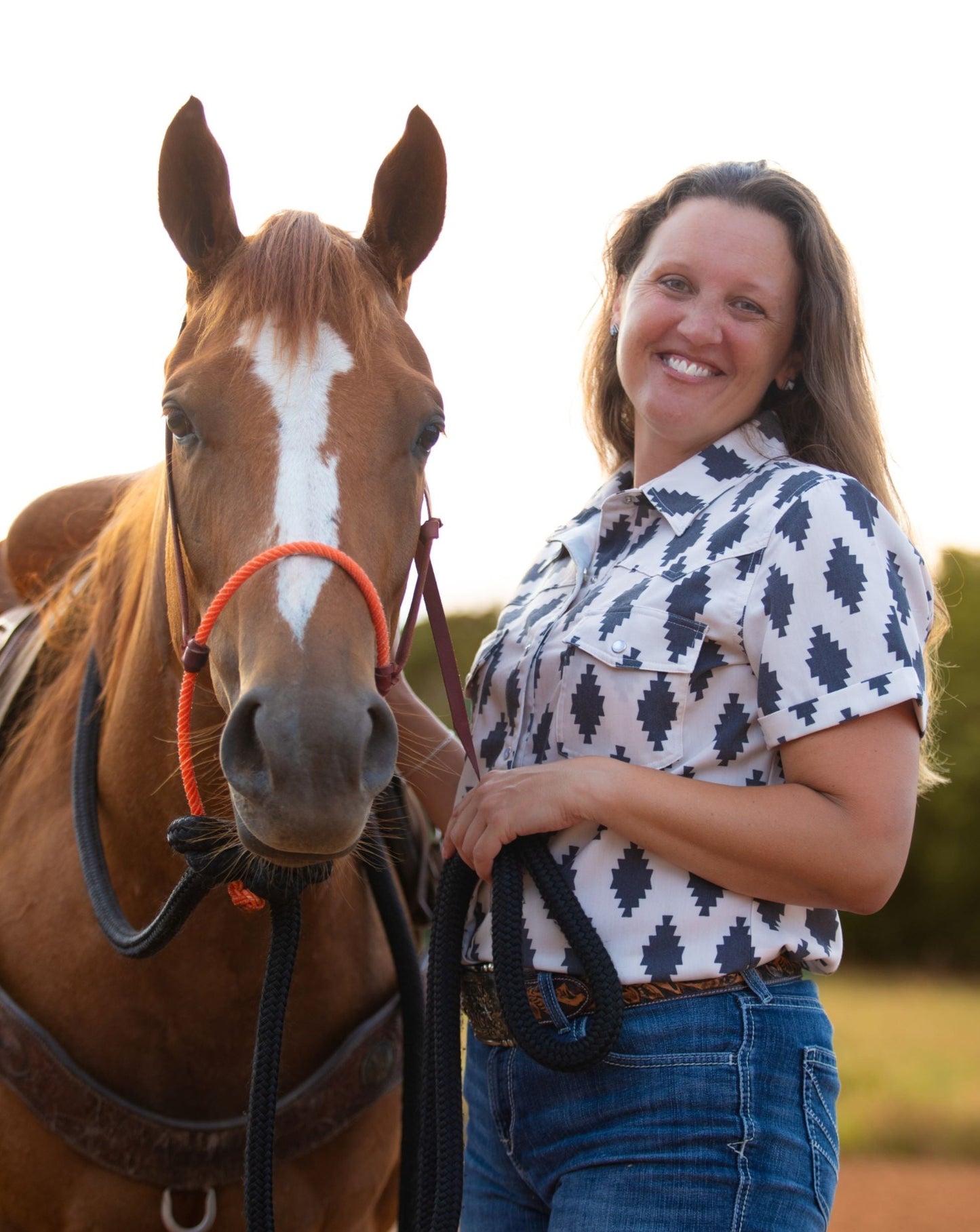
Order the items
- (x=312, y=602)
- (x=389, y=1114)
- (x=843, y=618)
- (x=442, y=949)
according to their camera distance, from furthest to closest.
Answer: (x=389, y=1114), (x=442, y=949), (x=843, y=618), (x=312, y=602)

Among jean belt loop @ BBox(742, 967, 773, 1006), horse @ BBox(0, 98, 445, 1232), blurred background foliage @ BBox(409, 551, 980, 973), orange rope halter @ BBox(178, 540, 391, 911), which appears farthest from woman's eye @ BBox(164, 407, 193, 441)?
blurred background foliage @ BBox(409, 551, 980, 973)

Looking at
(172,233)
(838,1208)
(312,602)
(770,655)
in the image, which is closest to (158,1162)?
(312,602)

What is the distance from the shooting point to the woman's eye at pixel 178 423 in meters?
1.60

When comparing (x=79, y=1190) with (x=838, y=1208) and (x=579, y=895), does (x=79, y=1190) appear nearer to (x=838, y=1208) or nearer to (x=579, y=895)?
(x=579, y=895)

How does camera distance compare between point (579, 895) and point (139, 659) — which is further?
point (139, 659)

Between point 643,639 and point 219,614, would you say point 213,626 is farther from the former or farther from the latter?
point 643,639

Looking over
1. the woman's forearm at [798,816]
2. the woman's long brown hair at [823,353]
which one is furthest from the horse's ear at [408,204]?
the woman's forearm at [798,816]

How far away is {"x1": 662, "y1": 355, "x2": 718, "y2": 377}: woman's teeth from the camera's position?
183 centimetres

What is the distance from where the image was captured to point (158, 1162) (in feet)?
5.79

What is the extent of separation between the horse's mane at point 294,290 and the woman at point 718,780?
505 millimetres

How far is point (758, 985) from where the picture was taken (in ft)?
4.82

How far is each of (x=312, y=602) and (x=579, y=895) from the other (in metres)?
0.56

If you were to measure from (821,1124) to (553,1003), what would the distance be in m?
0.37

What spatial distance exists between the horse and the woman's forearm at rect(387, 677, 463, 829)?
206 millimetres
